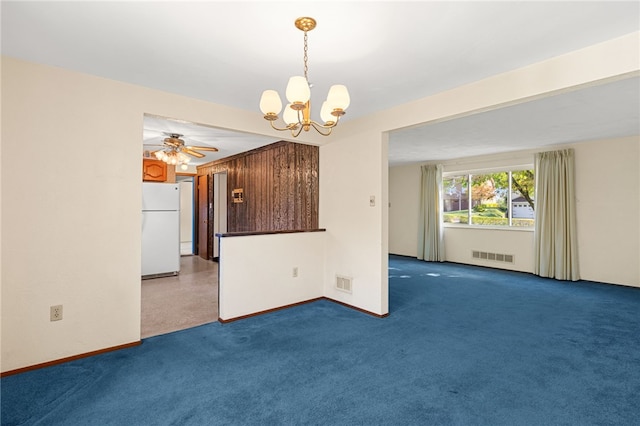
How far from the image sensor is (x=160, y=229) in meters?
5.80

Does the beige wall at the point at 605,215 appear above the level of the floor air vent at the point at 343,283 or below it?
above

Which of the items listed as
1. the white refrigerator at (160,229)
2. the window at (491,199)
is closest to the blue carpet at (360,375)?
the white refrigerator at (160,229)

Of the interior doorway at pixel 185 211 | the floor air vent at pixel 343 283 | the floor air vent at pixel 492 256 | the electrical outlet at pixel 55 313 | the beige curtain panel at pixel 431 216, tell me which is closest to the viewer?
the electrical outlet at pixel 55 313

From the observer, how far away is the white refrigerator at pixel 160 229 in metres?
5.67

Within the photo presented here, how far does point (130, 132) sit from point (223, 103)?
97 centimetres

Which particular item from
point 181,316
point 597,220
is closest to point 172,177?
point 181,316

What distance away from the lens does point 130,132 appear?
2.92m

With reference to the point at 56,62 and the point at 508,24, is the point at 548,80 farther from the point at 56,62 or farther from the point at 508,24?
the point at 56,62

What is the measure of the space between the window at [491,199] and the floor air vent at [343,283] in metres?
4.47

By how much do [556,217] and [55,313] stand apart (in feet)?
23.3

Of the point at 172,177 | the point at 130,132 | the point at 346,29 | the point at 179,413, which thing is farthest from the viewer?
the point at 172,177

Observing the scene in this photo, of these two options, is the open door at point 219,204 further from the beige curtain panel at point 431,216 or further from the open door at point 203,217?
the beige curtain panel at point 431,216

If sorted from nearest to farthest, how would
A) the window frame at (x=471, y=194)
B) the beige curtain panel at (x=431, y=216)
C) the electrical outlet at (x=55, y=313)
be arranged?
the electrical outlet at (x=55, y=313) → the window frame at (x=471, y=194) → the beige curtain panel at (x=431, y=216)

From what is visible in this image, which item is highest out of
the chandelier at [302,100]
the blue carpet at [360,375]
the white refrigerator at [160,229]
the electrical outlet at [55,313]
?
the chandelier at [302,100]
